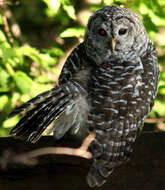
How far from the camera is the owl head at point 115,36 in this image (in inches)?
81.9

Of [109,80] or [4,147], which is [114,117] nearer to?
[109,80]

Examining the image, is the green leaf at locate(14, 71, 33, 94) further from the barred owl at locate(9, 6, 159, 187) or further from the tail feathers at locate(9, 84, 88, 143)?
the tail feathers at locate(9, 84, 88, 143)

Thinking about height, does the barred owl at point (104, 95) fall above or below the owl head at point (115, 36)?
below

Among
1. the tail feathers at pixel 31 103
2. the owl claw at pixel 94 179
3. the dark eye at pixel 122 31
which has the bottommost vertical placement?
the owl claw at pixel 94 179

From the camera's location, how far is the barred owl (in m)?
1.53

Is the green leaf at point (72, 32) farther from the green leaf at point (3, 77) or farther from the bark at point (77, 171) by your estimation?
the bark at point (77, 171)

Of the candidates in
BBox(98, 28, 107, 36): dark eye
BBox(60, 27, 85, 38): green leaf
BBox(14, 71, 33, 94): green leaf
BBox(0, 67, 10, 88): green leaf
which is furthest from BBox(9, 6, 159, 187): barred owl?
BBox(0, 67, 10, 88): green leaf

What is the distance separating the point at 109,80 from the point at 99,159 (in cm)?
42

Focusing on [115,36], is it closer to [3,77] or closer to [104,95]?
[104,95]

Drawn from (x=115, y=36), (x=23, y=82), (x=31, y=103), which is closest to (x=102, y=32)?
(x=115, y=36)

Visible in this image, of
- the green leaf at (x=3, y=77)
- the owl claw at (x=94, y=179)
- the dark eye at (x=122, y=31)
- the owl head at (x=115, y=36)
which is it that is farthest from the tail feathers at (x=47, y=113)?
the green leaf at (x=3, y=77)

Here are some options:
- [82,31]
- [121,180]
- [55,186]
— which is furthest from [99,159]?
[82,31]

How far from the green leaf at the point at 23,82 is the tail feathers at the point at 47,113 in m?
0.62

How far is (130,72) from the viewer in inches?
75.8
